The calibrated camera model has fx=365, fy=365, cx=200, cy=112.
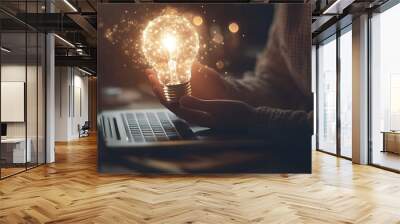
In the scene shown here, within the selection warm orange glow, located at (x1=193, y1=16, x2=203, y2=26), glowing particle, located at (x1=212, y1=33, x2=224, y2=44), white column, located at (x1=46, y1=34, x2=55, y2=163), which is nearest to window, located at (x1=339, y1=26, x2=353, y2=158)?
glowing particle, located at (x1=212, y1=33, x2=224, y2=44)

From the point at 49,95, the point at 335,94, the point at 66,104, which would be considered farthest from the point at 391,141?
the point at 66,104

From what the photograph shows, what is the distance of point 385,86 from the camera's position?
25.1 feet

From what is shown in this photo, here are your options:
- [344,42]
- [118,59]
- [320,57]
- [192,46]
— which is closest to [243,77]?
[192,46]

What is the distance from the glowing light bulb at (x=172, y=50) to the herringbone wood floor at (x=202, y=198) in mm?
1632

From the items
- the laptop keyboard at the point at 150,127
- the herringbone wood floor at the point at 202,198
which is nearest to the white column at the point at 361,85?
the herringbone wood floor at the point at 202,198

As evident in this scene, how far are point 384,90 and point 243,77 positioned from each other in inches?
134

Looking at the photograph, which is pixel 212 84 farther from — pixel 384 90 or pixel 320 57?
pixel 320 57

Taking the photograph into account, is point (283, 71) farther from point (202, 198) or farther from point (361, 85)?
point (202, 198)

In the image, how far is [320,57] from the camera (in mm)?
10984

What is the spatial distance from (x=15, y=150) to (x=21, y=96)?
1097 millimetres

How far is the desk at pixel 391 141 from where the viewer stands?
8.13 m

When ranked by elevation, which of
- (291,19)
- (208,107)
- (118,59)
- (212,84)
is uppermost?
(291,19)

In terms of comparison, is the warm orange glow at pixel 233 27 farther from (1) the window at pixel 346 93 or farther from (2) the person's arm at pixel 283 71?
(1) the window at pixel 346 93

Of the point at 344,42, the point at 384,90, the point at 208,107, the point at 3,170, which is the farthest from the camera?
the point at 344,42
